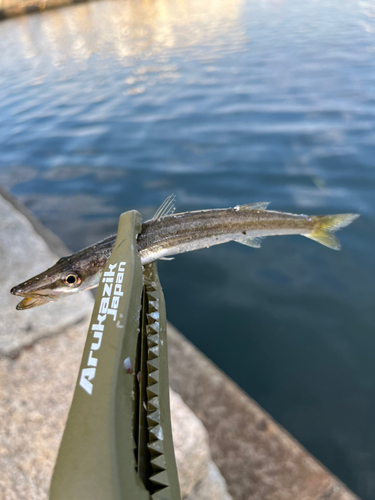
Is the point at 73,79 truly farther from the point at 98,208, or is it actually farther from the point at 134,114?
the point at 98,208

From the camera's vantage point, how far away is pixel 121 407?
1685mm

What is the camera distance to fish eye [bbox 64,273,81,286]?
2.71 meters

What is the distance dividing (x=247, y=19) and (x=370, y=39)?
14.7m

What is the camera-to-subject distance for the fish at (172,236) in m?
2.72

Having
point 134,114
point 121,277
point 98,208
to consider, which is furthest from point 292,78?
point 121,277

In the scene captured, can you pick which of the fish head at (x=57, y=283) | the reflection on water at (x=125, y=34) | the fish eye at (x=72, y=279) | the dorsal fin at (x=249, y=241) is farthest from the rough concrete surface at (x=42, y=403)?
the reflection on water at (x=125, y=34)

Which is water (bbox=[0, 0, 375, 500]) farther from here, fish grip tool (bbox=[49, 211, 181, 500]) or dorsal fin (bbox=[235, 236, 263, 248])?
fish grip tool (bbox=[49, 211, 181, 500])

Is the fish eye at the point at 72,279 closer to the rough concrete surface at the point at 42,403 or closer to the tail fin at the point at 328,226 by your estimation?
the rough concrete surface at the point at 42,403

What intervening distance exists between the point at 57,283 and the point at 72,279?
123 millimetres

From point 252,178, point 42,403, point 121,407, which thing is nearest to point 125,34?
point 252,178

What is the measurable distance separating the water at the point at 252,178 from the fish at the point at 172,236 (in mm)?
1715

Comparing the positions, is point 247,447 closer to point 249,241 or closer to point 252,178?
point 249,241

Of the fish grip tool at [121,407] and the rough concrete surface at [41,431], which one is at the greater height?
the fish grip tool at [121,407]

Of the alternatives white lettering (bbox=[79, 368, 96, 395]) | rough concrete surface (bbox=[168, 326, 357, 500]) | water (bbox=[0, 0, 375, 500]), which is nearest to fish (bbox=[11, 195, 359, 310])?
white lettering (bbox=[79, 368, 96, 395])
